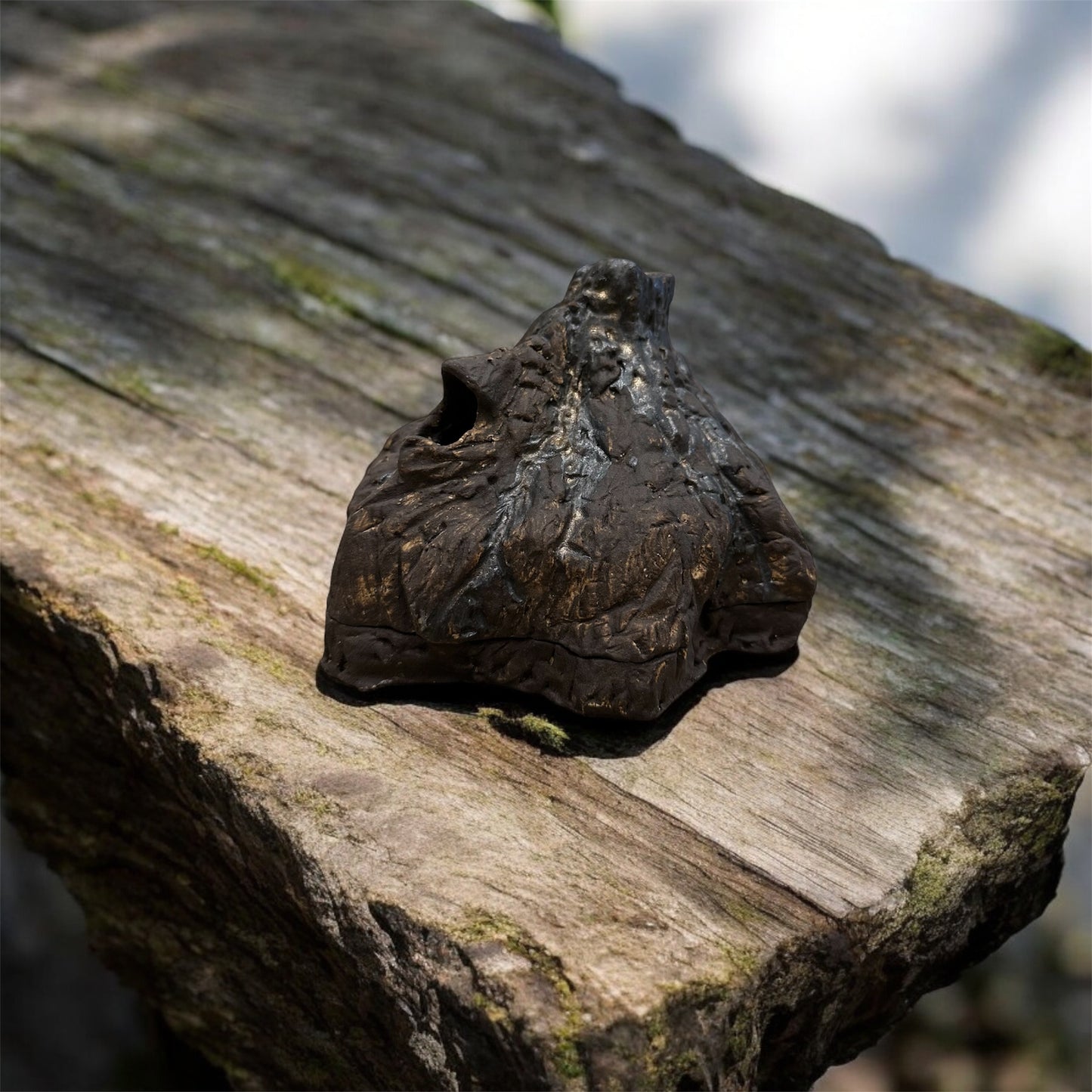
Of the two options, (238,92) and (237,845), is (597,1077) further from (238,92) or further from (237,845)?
A: (238,92)

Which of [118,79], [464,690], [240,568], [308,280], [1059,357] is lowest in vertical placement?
[240,568]


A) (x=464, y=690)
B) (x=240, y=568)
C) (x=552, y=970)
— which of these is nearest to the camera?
(x=552, y=970)

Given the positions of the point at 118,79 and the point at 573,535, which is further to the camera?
the point at 118,79

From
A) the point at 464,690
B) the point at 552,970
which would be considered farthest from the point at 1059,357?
the point at 552,970

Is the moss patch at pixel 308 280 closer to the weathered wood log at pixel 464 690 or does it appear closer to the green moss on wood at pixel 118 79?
the weathered wood log at pixel 464 690

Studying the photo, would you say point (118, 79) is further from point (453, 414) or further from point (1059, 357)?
point (1059, 357)

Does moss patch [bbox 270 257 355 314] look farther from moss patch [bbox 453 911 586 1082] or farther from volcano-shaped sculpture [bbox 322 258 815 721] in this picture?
moss patch [bbox 453 911 586 1082]
